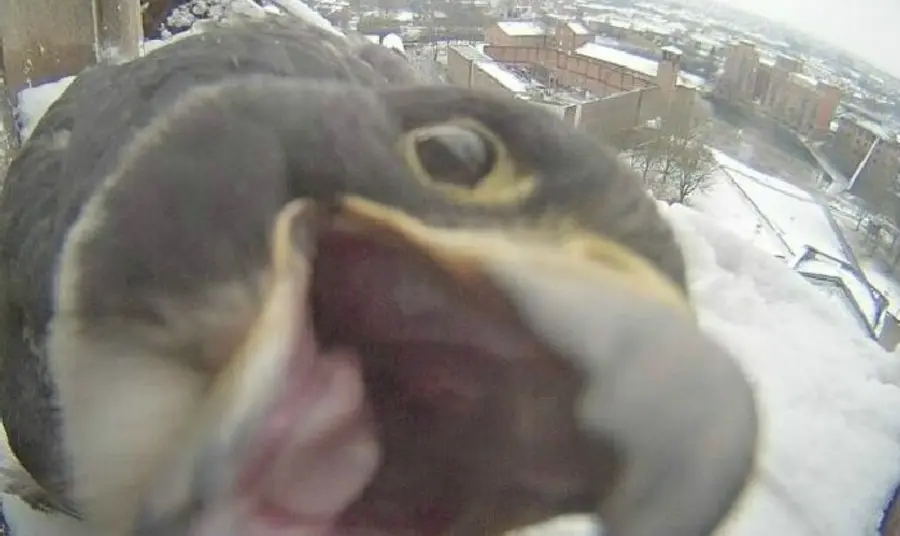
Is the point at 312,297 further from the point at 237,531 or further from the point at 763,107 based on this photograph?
the point at 763,107

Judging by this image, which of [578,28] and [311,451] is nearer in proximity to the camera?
[311,451]

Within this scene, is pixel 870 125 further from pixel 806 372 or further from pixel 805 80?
pixel 806 372

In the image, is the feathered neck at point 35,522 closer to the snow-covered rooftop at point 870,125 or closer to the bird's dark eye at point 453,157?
the bird's dark eye at point 453,157

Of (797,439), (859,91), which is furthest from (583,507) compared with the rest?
(859,91)

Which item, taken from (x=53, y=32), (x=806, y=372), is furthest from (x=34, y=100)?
(x=806, y=372)

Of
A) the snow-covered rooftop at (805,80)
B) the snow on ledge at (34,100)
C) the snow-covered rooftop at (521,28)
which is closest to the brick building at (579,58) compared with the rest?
the snow-covered rooftop at (521,28)
